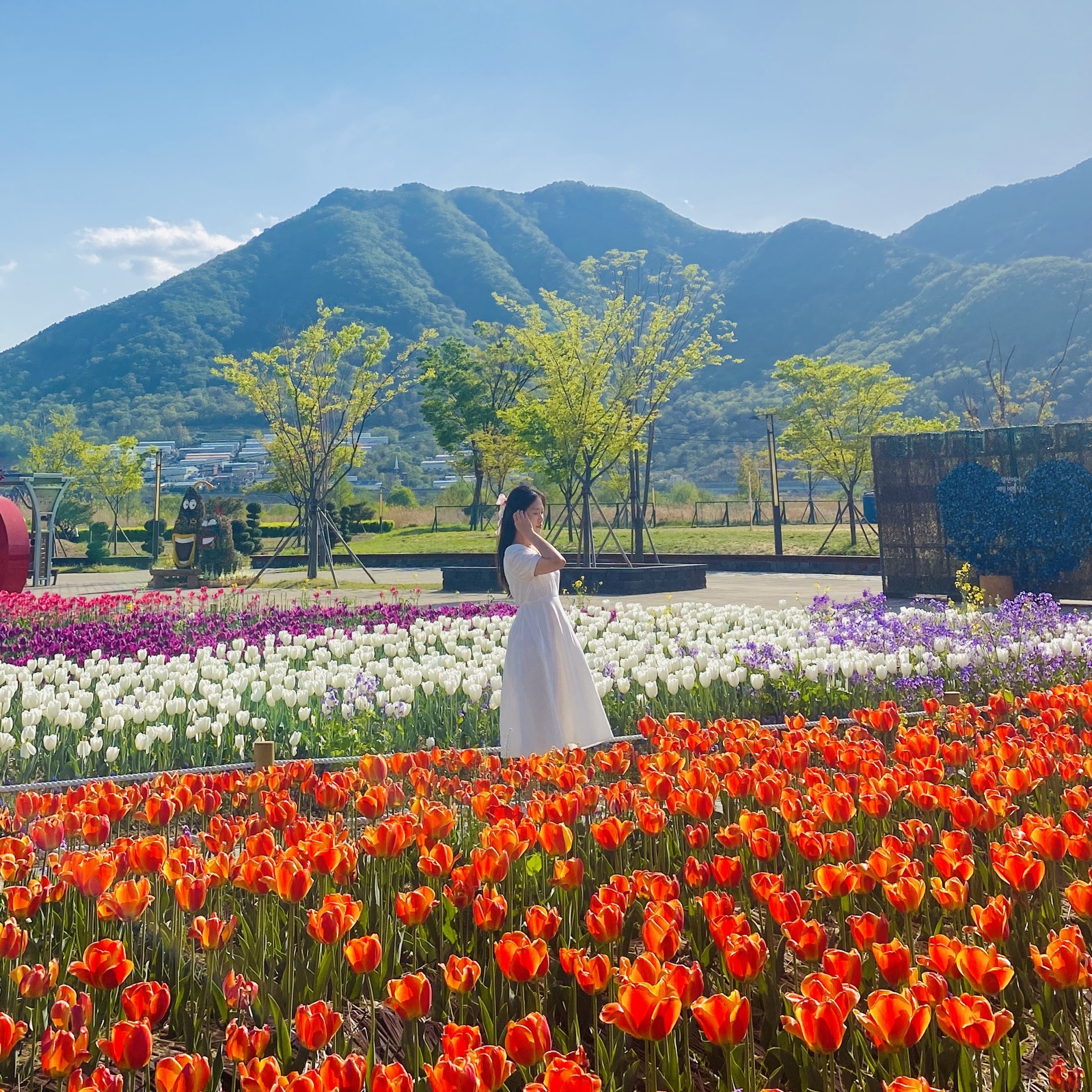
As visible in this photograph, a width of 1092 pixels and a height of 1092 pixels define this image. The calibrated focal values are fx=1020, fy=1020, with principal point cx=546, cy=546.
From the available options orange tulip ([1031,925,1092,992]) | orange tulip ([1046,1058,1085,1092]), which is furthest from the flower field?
orange tulip ([1046,1058,1085,1092])

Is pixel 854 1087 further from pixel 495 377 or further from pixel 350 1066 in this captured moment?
pixel 495 377

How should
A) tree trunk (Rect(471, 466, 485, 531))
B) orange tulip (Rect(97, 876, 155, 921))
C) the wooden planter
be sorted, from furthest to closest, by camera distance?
1. tree trunk (Rect(471, 466, 485, 531))
2. the wooden planter
3. orange tulip (Rect(97, 876, 155, 921))

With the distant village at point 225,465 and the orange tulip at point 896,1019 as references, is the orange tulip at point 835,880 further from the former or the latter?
the distant village at point 225,465

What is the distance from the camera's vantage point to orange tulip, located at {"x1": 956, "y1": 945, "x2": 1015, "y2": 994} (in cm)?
177

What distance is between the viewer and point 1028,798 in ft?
12.0

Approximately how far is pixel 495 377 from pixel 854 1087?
56.8 metres

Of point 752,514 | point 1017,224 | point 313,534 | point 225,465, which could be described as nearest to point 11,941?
point 313,534

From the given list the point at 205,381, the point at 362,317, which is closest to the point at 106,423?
the point at 205,381

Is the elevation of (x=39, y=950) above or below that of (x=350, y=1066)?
below

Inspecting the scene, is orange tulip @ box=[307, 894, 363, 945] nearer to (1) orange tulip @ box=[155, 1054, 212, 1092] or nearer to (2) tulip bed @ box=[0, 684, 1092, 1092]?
(2) tulip bed @ box=[0, 684, 1092, 1092]

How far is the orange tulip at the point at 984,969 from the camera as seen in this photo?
5.80 feet

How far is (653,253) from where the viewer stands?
179375 mm

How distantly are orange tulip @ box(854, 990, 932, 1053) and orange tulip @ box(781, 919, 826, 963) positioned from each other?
42cm

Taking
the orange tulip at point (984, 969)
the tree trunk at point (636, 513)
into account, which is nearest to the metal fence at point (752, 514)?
the tree trunk at point (636, 513)
